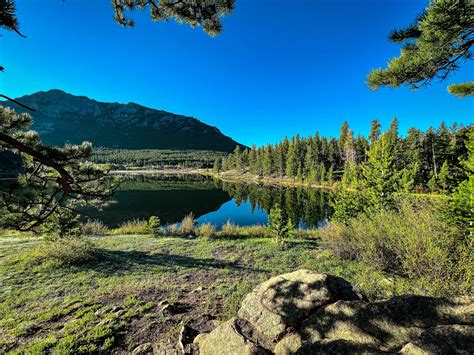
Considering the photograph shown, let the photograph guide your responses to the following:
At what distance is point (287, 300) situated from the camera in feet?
10.6

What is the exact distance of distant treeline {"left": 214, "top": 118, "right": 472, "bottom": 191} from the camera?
34744 millimetres

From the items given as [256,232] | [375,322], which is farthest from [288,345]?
[256,232]

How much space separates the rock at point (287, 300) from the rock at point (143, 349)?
4.64 feet

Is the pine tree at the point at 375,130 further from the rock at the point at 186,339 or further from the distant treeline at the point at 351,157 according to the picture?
the rock at the point at 186,339

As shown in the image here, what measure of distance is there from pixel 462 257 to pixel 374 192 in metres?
8.21

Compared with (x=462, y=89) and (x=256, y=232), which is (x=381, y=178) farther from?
(x=462, y=89)

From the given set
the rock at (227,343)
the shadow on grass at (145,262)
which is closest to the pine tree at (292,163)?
the shadow on grass at (145,262)

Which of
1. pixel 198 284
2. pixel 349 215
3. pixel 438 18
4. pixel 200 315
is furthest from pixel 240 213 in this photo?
pixel 438 18

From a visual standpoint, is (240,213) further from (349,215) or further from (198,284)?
(198,284)

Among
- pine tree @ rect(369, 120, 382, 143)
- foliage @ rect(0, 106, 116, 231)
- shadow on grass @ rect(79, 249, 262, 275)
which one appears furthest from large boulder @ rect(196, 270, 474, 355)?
pine tree @ rect(369, 120, 382, 143)

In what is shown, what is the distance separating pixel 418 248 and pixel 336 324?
4.48 metres

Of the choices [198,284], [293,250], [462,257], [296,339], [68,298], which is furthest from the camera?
[293,250]

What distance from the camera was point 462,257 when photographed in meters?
4.39

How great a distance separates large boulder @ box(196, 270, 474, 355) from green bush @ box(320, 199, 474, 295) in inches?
104
